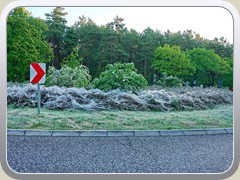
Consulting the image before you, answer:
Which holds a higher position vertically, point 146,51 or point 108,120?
point 146,51

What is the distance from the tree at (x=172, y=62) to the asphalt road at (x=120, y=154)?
5.12ft

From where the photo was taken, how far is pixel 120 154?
4.11 metres

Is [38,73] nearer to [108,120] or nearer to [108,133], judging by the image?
[108,120]

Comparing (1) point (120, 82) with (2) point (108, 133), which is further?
Answer: (1) point (120, 82)

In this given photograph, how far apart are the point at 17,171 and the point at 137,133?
230 centimetres

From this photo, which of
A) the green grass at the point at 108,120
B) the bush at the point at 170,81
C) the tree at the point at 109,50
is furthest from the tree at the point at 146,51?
the bush at the point at 170,81

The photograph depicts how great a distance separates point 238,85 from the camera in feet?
9.85

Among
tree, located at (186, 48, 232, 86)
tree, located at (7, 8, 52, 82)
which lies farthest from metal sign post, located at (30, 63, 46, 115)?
tree, located at (186, 48, 232, 86)

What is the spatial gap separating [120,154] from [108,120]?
2.01m

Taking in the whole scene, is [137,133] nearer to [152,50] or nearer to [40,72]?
[152,50]

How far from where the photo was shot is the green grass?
5.56m

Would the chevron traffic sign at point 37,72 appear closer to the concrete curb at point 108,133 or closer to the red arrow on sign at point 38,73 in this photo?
the red arrow on sign at point 38,73

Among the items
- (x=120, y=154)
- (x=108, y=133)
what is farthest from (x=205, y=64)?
(x=120, y=154)

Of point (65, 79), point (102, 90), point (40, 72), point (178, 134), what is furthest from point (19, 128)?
point (65, 79)
